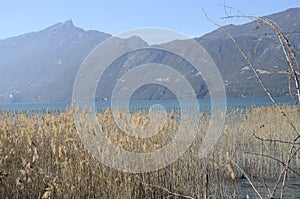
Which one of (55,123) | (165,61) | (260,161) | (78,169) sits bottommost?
(260,161)

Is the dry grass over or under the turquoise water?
under

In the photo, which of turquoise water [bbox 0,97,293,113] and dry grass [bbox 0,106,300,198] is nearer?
dry grass [bbox 0,106,300,198]

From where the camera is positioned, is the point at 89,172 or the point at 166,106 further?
the point at 166,106

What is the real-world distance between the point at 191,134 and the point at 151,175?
2.37 m

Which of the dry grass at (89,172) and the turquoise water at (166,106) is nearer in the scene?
the dry grass at (89,172)

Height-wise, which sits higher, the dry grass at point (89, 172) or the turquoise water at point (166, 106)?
the turquoise water at point (166, 106)

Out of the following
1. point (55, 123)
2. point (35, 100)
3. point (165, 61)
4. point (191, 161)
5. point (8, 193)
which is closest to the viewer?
point (8, 193)

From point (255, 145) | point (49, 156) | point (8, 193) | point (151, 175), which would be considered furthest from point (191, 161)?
point (255, 145)

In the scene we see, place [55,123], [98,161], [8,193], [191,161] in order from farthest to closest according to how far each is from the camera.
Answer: [55,123]
[191,161]
[98,161]
[8,193]

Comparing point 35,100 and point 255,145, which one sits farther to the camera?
point 35,100

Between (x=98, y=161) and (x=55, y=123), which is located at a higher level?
(x=55, y=123)

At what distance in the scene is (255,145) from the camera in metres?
8.52

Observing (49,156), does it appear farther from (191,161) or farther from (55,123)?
(191,161)

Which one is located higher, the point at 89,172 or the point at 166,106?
the point at 166,106
